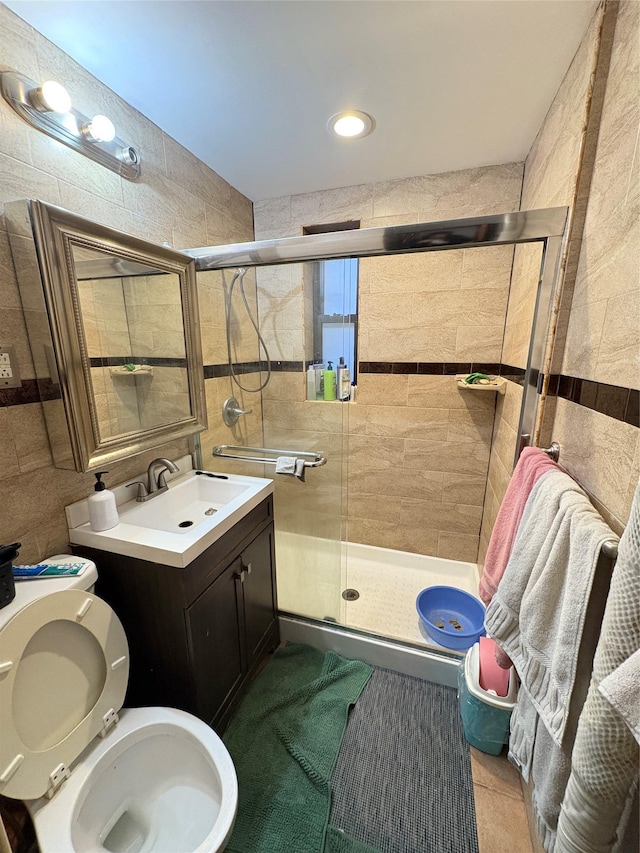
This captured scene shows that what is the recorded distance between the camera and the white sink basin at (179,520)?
111 cm

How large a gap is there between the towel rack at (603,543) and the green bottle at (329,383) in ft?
3.50

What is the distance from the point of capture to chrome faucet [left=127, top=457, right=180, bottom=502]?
1.42 meters

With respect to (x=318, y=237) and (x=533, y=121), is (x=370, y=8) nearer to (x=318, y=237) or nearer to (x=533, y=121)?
(x=318, y=237)

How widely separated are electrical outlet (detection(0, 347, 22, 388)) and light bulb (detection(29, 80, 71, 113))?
0.75 meters

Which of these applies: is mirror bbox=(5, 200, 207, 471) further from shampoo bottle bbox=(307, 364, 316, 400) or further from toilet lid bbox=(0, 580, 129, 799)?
shampoo bottle bbox=(307, 364, 316, 400)

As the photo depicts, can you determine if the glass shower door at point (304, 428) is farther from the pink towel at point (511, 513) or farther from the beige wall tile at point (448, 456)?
the pink towel at point (511, 513)

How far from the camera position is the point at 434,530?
2.28m

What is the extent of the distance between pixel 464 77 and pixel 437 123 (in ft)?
0.81

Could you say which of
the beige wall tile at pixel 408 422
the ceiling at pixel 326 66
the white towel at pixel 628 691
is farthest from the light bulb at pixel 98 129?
the white towel at pixel 628 691

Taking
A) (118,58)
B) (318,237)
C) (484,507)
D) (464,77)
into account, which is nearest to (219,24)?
(118,58)

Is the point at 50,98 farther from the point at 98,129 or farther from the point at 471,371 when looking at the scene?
the point at 471,371

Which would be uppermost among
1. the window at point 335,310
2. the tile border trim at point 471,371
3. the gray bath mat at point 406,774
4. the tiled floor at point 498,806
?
the window at point 335,310

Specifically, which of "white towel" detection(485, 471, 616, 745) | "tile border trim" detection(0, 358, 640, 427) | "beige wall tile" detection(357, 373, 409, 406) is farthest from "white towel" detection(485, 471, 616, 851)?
"beige wall tile" detection(357, 373, 409, 406)

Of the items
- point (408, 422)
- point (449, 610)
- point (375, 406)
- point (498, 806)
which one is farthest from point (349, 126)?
point (498, 806)
